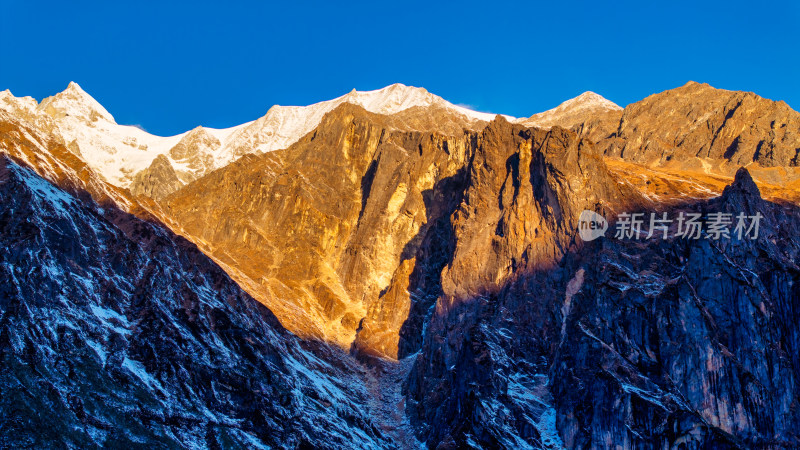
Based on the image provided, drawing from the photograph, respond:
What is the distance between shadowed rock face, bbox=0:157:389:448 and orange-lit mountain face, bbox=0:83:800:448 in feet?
1.40

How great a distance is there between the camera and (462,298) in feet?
454

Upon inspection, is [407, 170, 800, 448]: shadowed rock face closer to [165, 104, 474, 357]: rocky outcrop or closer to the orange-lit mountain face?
the orange-lit mountain face

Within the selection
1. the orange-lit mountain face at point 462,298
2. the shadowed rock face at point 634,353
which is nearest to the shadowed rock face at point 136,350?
the orange-lit mountain face at point 462,298

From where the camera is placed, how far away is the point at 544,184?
142 metres

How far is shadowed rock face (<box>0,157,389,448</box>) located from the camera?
9681 centimetres

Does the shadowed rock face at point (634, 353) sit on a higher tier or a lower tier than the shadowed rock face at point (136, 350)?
higher

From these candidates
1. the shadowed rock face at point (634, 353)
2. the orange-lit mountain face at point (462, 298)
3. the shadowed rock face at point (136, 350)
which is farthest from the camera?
the orange-lit mountain face at point (462, 298)

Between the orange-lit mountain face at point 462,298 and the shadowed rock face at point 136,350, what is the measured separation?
1.40 ft

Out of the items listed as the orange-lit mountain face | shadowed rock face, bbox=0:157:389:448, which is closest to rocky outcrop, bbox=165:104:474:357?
the orange-lit mountain face

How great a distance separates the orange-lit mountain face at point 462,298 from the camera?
347ft

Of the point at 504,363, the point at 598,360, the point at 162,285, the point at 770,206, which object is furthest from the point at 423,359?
the point at 770,206

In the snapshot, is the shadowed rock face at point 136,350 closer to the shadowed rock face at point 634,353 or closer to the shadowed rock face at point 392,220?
the shadowed rock face at point 392,220

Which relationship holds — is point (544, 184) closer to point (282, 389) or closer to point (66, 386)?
point (282, 389)

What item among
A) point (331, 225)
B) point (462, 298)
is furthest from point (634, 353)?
point (331, 225)
